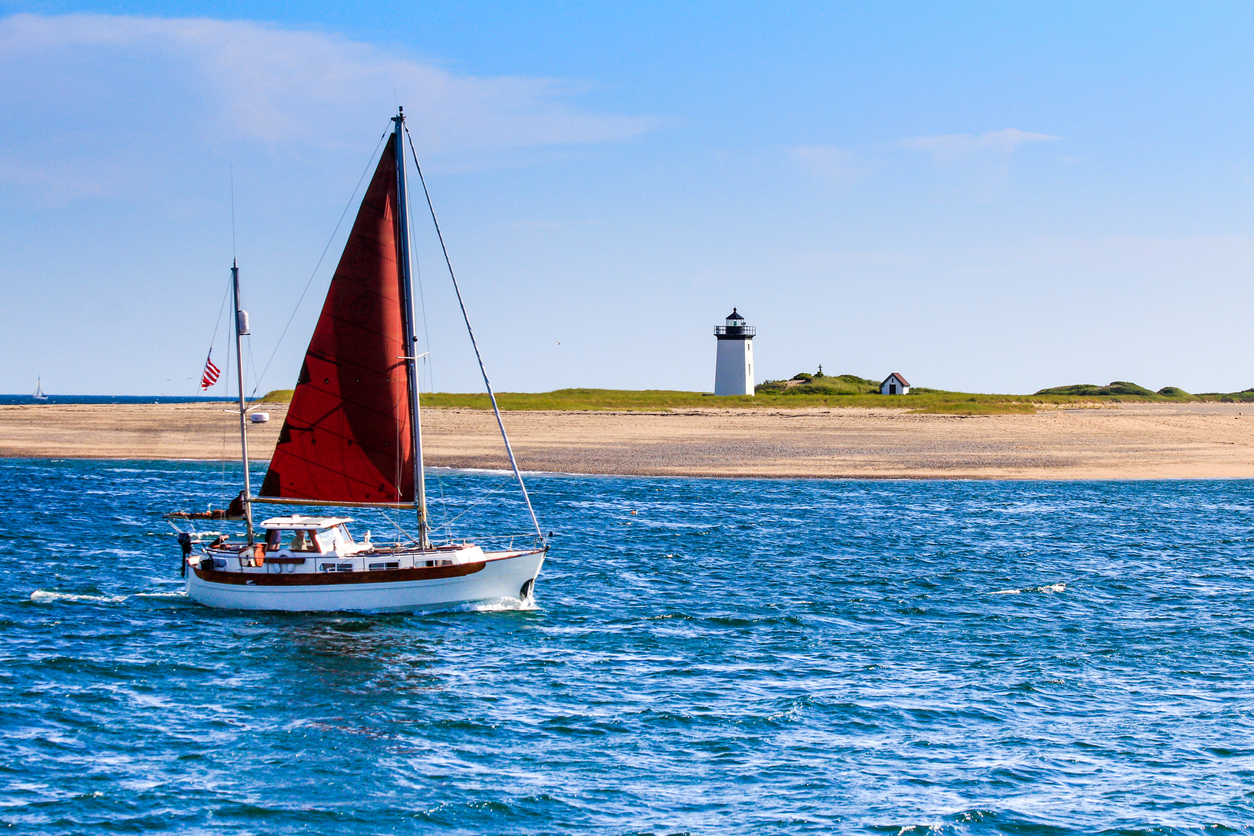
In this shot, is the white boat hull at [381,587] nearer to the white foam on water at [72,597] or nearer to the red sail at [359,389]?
the red sail at [359,389]

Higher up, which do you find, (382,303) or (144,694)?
(382,303)

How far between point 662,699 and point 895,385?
113m

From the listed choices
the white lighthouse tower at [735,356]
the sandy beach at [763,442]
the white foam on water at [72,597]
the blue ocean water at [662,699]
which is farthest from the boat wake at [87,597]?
the white lighthouse tower at [735,356]

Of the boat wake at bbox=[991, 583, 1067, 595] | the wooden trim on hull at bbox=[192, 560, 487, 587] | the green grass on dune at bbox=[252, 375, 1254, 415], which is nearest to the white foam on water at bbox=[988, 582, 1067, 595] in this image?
the boat wake at bbox=[991, 583, 1067, 595]

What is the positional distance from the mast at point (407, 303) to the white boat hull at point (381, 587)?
1129 mm

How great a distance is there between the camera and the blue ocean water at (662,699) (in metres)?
14.1

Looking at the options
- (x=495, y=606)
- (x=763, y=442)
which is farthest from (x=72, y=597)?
(x=763, y=442)

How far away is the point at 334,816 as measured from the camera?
1364 centimetres

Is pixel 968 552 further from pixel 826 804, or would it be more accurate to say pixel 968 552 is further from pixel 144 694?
pixel 144 694

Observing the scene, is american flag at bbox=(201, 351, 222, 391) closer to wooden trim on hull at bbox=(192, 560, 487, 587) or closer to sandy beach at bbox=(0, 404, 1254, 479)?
wooden trim on hull at bbox=(192, 560, 487, 587)

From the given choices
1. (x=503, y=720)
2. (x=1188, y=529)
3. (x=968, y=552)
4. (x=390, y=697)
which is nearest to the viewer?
(x=503, y=720)

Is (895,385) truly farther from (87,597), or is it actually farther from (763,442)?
(87,597)

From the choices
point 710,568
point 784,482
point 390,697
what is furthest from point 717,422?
point 390,697

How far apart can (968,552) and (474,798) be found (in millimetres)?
25407
